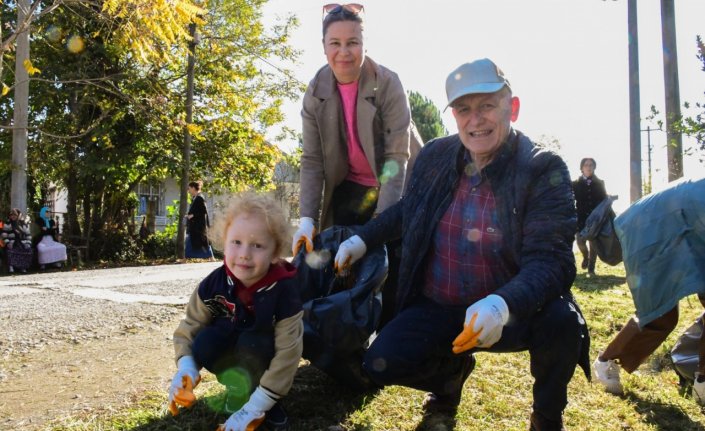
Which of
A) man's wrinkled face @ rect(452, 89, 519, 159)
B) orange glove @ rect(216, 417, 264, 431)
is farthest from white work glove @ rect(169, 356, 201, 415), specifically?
man's wrinkled face @ rect(452, 89, 519, 159)

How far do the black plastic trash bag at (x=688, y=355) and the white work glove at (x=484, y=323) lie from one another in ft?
5.89

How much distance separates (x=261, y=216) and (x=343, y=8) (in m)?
1.33

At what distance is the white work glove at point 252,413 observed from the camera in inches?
84.7

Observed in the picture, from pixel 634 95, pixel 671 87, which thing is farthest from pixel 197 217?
pixel 634 95

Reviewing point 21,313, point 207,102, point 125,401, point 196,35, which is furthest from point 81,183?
point 125,401

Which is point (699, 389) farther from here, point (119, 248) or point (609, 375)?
point (119, 248)

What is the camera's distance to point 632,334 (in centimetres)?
293

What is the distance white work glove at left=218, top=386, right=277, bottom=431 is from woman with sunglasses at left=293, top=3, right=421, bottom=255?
3.23 feet

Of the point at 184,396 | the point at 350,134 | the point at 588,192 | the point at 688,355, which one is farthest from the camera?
the point at 588,192

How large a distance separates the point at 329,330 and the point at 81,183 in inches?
625

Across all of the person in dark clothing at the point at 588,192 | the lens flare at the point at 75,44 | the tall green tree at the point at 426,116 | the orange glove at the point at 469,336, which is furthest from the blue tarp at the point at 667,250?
the tall green tree at the point at 426,116

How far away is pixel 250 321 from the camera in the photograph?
234cm

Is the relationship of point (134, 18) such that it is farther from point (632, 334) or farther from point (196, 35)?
point (196, 35)

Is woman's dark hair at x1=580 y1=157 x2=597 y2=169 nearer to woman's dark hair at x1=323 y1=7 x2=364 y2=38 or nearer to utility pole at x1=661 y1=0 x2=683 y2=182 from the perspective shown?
utility pole at x1=661 y1=0 x2=683 y2=182
